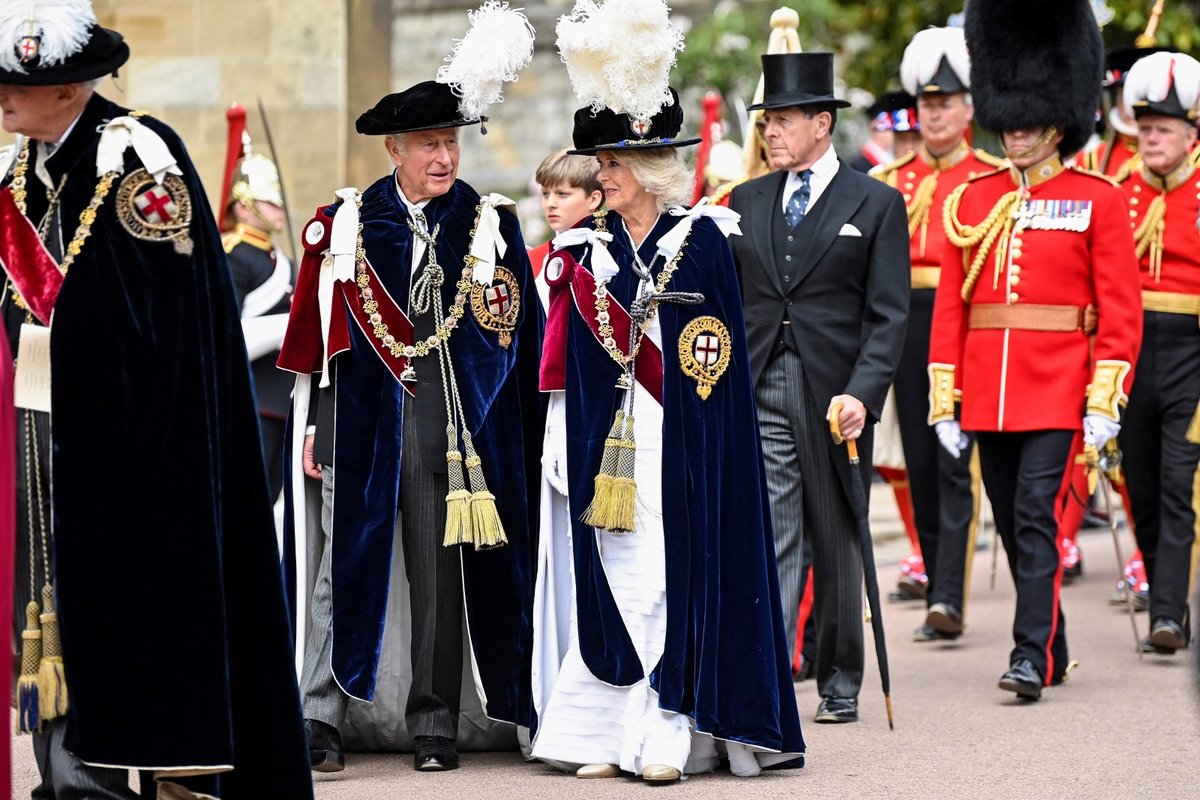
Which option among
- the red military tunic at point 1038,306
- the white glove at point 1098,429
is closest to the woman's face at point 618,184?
the red military tunic at point 1038,306

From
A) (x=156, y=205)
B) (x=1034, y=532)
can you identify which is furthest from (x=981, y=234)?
(x=156, y=205)

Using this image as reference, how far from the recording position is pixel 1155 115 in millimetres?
9484

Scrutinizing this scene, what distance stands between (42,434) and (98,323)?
310mm

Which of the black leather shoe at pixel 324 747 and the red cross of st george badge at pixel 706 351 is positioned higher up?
the red cross of st george badge at pixel 706 351

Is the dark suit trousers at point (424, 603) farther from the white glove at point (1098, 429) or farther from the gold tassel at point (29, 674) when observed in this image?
the white glove at point (1098, 429)

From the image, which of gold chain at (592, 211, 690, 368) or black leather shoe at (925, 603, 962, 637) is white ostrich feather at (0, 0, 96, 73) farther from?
black leather shoe at (925, 603, 962, 637)

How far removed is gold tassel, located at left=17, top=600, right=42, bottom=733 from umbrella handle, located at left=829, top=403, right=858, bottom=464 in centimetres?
304

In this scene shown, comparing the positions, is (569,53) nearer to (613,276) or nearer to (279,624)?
(613,276)

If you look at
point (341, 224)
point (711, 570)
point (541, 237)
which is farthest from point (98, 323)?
point (541, 237)

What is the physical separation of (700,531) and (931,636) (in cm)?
346

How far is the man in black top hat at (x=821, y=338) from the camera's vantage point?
7.46 meters

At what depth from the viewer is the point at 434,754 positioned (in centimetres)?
667

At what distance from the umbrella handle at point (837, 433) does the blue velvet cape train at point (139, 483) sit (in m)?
2.61

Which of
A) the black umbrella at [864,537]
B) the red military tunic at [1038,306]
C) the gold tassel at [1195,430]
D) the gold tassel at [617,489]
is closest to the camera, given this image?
the gold tassel at [617,489]
